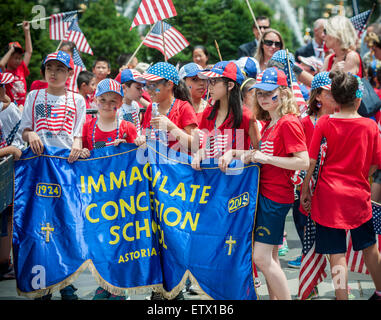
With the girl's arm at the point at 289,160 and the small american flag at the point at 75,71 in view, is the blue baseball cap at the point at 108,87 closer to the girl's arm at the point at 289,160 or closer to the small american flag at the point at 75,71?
the girl's arm at the point at 289,160

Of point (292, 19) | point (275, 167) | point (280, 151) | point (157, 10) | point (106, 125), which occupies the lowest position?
point (275, 167)

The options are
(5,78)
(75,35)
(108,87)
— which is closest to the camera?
(108,87)

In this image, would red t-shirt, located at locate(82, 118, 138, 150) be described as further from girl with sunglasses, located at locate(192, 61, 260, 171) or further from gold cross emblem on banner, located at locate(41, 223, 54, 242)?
gold cross emblem on banner, located at locate(41, 223, 54, 242)

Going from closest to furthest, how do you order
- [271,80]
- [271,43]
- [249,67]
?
1. [271,80]
2. [249,67]
3. [271,43]

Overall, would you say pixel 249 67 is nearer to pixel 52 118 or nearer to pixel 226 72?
pixel 226 72

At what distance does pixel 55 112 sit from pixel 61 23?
5214 mm

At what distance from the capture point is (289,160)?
159 inches

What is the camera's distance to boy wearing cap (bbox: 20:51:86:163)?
4.95 metres

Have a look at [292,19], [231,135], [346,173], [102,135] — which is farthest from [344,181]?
[292,19]

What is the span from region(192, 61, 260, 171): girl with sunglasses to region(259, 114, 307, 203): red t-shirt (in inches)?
9.1

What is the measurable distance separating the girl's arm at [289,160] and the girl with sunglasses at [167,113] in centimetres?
74

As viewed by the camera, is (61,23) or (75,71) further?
(61,23)

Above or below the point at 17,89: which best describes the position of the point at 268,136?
below
